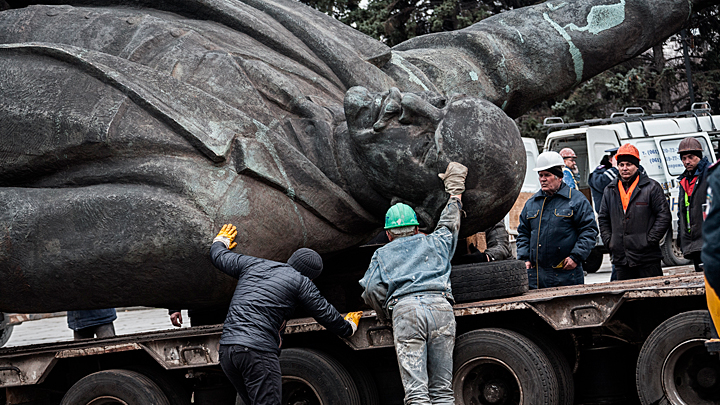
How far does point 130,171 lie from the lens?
16.6 feet

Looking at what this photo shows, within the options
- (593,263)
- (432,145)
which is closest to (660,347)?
(432,145)

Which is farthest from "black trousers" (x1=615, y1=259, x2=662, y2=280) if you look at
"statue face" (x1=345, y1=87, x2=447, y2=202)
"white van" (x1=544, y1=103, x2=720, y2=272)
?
"white van" (x1=544, y1=103, x2=720, y2=272)

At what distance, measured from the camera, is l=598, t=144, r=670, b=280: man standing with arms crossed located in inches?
257

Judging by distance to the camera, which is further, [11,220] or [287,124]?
[287,124]

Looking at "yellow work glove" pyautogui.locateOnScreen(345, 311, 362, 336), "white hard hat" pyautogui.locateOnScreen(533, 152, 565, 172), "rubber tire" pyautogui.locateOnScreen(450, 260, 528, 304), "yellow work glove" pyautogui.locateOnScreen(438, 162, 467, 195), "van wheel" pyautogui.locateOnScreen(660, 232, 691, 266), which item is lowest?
"yellow work glove" pyautogui.locateOnScreen(345, 311, 362, 336)

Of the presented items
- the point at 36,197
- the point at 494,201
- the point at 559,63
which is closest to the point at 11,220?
the point at 36,197

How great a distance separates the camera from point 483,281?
5414 millimetres

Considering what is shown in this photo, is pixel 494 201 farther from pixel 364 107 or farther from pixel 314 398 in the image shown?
pixel 314 398

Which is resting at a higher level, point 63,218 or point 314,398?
point 63,218

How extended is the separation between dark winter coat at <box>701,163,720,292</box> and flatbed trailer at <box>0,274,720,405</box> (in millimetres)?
2246

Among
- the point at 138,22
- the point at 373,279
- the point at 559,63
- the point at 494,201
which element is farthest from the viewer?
the point at 559,63

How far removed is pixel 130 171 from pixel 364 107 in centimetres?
156

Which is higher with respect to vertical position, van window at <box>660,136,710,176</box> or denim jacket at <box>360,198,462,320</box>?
van window at <box>660,136,710,176</box>

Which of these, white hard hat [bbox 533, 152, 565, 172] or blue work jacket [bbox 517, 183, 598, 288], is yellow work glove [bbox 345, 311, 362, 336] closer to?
blue work jacket [bbox 517, 183, 598, 288]
